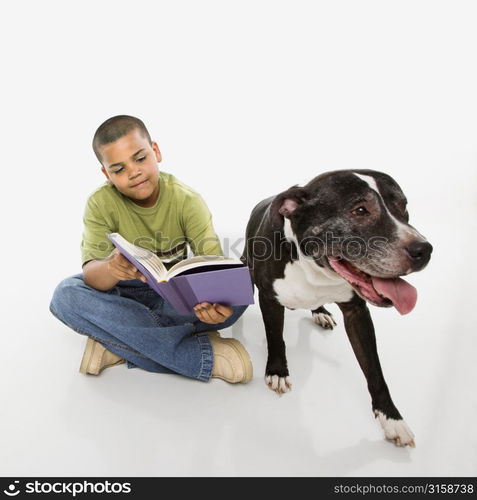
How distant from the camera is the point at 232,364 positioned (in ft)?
7.26

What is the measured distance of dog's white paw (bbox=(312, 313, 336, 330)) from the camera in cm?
264

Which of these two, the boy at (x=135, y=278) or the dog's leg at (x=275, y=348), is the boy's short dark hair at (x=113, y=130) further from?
the dog's leg at (x=275, y=348)

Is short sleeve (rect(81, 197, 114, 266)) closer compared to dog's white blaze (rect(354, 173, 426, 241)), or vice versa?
dog's white blaze (rect(354, 173, 426, 241))

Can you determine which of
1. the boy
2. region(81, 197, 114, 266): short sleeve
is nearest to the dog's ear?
the boy

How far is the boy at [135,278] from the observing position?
7.11 feet

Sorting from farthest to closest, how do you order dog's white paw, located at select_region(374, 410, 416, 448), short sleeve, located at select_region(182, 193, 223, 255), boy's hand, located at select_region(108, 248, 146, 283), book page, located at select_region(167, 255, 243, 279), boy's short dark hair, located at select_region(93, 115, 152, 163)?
short sleeve, located at select_region(182, 193, 223, 255)
boy's short dark hair, located at select_region(93, 115, 152, 163)
boy's hand, located at select_region(108, 248, 146, 283)
dog's white paw, located at select_region(374, 410, 416, 448)
book page, located at select_region(167, 255, 243, 279)

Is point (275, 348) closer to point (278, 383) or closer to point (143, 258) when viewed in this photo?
point (278, 383)

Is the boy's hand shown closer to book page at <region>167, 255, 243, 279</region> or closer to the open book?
the open book

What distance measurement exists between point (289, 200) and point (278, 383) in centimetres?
83

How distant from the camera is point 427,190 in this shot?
14.7 feet

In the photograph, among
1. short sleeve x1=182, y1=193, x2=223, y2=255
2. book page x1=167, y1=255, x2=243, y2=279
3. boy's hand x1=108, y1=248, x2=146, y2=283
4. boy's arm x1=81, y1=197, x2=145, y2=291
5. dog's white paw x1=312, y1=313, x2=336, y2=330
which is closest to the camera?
book page x1=167, y1=255, x2=243, y2=279

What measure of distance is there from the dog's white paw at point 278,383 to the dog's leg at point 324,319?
1.72 ft

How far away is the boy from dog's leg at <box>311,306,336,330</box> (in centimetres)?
48

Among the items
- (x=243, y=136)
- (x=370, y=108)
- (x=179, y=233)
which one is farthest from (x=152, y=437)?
(x=370, y=108)
